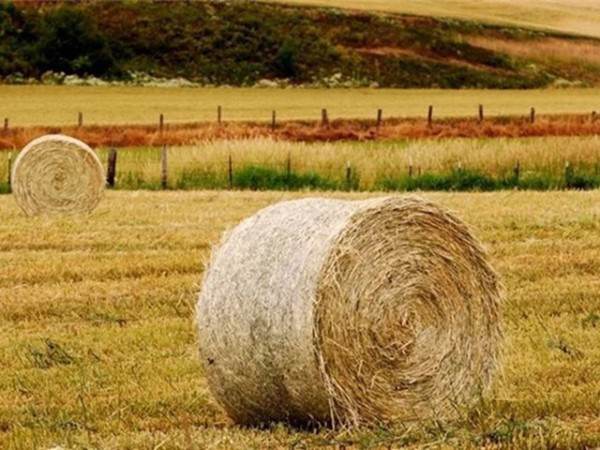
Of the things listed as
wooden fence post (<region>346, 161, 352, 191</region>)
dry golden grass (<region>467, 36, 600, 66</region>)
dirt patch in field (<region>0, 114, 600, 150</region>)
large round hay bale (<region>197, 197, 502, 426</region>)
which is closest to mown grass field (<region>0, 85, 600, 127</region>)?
dirt patch in field (<region>0, 114, 600, 150</region>)

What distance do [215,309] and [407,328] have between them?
1255 mm

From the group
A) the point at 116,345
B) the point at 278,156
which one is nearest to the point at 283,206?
the point at 116,345

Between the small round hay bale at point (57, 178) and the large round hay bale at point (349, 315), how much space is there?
1390 centimetres

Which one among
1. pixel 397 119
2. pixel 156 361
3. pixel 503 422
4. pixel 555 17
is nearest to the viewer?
pixel 503 422

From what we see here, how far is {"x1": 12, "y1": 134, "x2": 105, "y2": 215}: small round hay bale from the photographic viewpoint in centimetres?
2425

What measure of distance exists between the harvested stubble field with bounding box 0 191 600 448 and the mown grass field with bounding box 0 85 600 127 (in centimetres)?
2959

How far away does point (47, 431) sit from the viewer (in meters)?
10.2

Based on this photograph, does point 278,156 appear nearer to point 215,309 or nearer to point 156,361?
point 156,361

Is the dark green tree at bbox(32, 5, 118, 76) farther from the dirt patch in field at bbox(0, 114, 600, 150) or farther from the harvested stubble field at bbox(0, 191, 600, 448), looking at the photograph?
the harvested stubble field at bbox(0, 191, 600, 448)

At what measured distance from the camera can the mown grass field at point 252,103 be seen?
5494cm

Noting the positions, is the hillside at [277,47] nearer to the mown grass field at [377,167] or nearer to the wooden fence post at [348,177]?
the mown grass field at [377,167]

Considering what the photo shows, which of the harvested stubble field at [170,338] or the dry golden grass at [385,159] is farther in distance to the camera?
the dry golden grass at [385,159]

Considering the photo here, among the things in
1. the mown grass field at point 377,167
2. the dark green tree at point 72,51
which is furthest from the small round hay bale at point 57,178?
the dark green tree at point 72,51

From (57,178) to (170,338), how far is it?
11.3m
